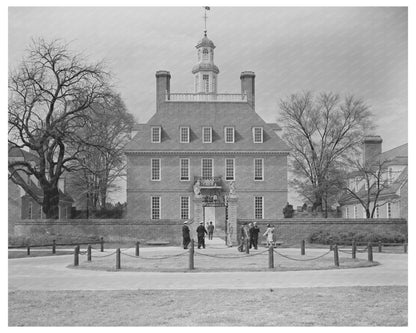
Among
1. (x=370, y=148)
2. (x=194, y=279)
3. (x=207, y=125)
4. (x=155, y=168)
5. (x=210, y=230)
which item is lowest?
(x=194, y=279)

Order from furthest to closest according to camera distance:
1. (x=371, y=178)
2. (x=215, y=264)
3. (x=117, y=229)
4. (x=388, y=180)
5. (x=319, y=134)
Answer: (x=319, y=134)
(x=371, y=178)
(x=388, y=180)
(x=117, y=229)
(x=215, y=264)

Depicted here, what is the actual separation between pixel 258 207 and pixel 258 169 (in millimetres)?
2267

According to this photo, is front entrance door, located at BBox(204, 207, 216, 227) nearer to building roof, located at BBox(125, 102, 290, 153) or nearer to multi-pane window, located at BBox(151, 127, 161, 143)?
building roof, located at BBox(125, 102, 290, 153)

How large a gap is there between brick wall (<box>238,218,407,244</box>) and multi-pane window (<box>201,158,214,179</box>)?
752cm

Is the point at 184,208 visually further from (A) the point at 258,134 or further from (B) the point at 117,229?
(B) the point at 117,229

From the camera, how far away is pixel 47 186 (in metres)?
27.7

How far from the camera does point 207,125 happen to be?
37625mm

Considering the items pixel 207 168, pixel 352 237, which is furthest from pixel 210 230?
pixel 207 168

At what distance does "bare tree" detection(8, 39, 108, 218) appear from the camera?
76.8ft

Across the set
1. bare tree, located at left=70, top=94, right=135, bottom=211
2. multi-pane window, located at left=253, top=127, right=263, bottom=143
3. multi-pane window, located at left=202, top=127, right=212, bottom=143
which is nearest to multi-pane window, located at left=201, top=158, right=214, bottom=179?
multi-pane window, located at left=202, top=127, right=212, bottom=143

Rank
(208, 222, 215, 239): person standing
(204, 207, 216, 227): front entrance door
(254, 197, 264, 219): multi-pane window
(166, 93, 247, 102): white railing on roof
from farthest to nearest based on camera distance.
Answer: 1. (166, 93, 247, 102): white railing on roof
2. (254, 197, 264, 219): multi-pane window
3. (204, 207, 216, 227): front entrance door
4. (208, 222, 215, 239): person standing

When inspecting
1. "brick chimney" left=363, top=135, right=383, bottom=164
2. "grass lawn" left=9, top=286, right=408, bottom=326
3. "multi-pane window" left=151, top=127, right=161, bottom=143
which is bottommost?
"grass lawn" left=9, top=286, right=408, bottom=326

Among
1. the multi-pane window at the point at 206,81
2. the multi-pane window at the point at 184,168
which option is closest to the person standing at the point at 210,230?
the multi-pane window at the point at 184,168
